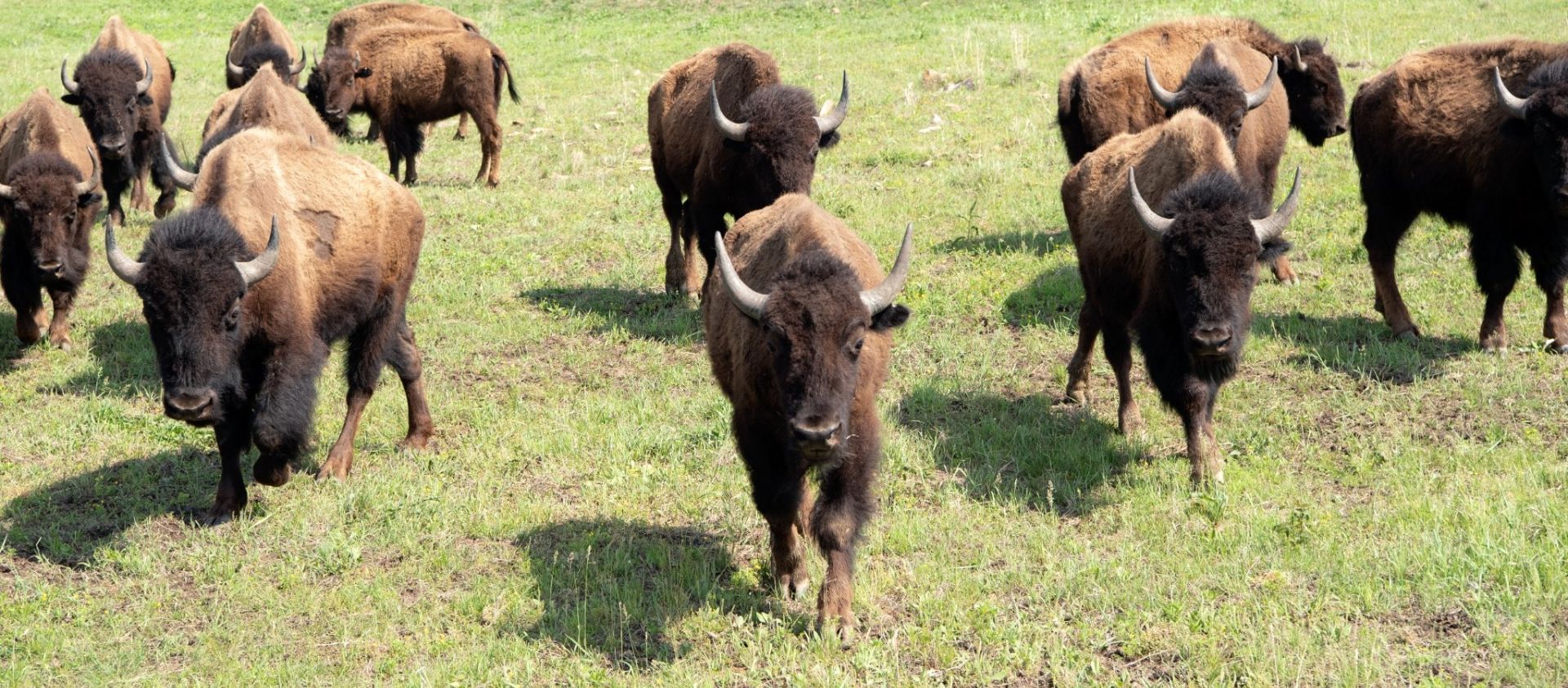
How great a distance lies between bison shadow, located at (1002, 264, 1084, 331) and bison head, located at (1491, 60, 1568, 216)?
120 inches

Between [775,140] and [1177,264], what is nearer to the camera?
[1177,264]

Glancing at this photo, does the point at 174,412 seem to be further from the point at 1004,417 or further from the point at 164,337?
the point at 1004,417

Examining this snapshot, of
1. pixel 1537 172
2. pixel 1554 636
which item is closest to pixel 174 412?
pixel 1554 636

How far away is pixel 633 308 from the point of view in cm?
1072

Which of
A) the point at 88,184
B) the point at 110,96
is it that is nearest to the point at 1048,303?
the point at 88,184

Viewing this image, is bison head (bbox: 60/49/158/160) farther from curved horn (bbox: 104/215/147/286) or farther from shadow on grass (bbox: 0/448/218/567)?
curved horn (bbox: 104/215/147/286)

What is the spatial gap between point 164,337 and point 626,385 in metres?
3.34

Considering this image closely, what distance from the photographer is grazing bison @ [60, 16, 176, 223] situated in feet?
42.6

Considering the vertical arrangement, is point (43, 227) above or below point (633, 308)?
above

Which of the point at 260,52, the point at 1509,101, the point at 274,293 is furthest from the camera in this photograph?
the point at 260,52

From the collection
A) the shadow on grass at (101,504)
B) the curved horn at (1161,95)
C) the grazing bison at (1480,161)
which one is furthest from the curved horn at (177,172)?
the grazing bison at (1480,161)

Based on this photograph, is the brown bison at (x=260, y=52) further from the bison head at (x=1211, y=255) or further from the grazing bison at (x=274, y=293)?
the bison head at (x=1211, y=255)

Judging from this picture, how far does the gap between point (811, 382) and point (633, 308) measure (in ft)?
19.9

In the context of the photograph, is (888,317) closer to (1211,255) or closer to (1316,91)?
(1211,255)
